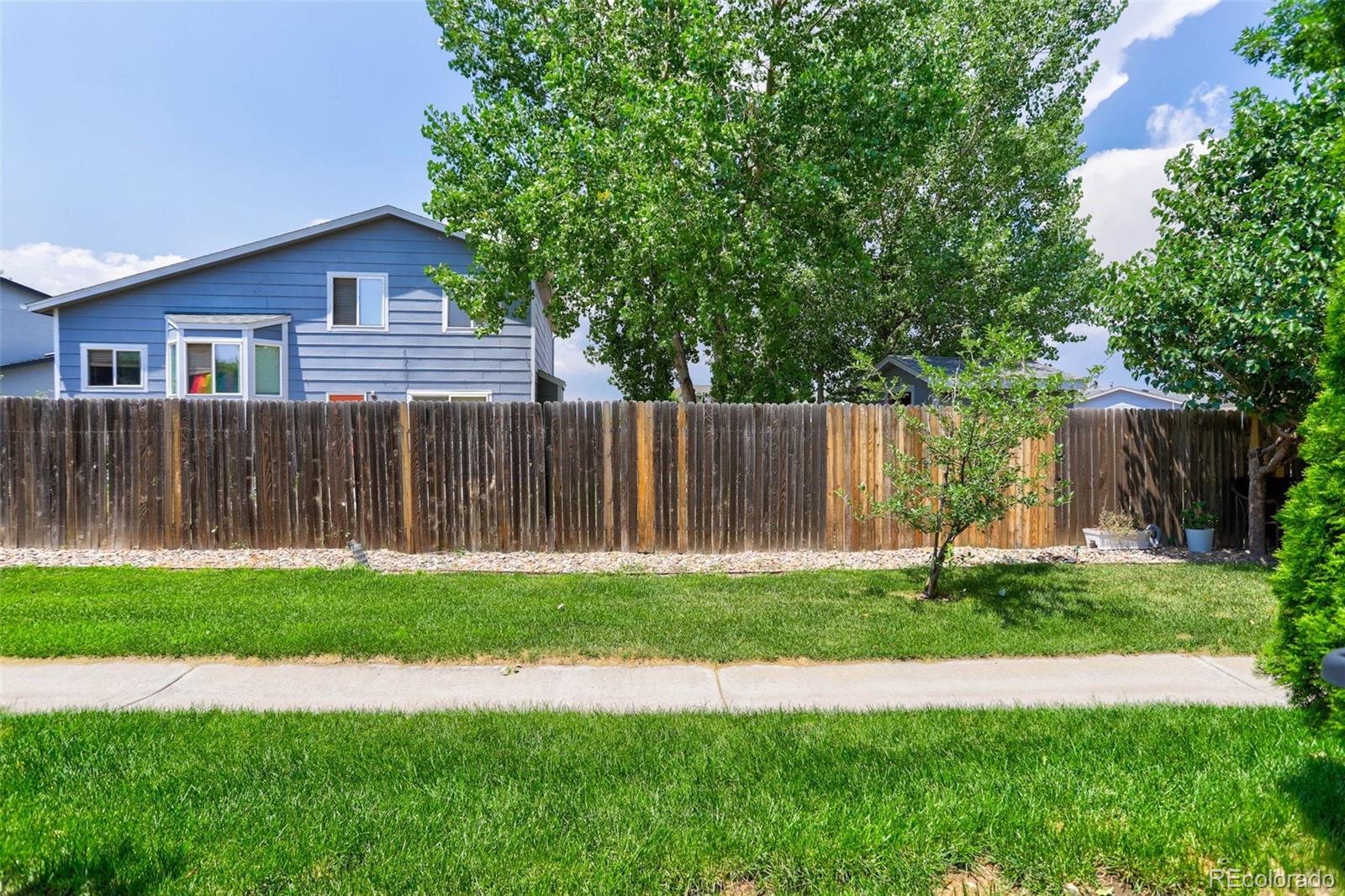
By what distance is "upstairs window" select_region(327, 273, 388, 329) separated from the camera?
14.3 metres

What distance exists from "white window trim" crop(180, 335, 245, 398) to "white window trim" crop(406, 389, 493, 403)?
311 cm

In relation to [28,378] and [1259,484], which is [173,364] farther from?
[1259,484]

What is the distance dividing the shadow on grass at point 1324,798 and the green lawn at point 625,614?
A: 229 cm

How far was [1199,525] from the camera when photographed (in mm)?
9898

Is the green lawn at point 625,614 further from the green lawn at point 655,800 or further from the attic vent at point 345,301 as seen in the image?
the attic vent at point 345,301

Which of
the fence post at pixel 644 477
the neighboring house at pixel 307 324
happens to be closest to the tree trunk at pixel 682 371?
the neighboring house at pixel 307 324

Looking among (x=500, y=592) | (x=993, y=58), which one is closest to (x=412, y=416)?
(x=500, y=592)

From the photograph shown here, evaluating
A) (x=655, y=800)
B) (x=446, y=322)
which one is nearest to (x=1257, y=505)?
(x=655, y=800)

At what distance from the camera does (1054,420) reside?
672 cm

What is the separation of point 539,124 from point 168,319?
8.67m

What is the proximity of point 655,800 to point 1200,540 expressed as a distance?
10187 millimetres

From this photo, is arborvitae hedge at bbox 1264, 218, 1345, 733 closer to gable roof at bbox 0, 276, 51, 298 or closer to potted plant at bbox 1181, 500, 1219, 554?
potted plant at bbox 1181, 500, 1219, 554

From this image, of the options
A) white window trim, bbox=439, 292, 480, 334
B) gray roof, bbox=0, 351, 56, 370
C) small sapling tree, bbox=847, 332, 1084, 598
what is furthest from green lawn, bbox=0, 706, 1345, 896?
gray roof, bbox=0, 351, 56, 370

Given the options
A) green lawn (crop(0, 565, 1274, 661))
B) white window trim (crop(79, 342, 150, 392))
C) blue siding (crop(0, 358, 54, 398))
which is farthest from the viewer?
blue siding (crop(0, 358, 54, 398))
